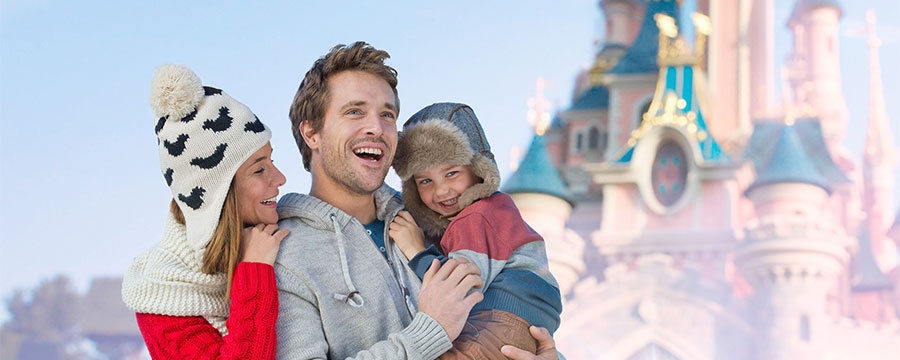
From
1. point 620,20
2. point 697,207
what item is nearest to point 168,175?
point 697,207

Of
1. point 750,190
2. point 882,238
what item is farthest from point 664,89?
point 882,238

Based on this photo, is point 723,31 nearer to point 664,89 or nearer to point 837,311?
point 664,89

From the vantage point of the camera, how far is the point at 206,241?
2070mm

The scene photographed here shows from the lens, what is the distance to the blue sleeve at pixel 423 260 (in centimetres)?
228

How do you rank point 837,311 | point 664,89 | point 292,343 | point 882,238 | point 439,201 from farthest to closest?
point 882,238 < point 664,89 < point 837,311 < point 439,201 < point 292,343

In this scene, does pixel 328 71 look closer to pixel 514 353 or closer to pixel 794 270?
pixel 514 353

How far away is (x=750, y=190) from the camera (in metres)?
20.0

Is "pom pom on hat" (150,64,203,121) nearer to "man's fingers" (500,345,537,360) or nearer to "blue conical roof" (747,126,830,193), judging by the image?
"man's fingers" (500,345,537,360)

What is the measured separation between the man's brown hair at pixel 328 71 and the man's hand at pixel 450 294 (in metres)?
0.43

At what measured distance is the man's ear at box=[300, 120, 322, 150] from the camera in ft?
7.86

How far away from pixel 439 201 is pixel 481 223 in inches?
9.2

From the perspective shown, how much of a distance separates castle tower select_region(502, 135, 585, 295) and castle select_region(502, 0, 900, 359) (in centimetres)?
4

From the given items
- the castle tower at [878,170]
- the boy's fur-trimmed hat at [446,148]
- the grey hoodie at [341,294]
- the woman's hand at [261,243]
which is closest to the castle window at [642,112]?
the castle tower at [878,170]

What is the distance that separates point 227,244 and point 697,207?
1889 centimetres
